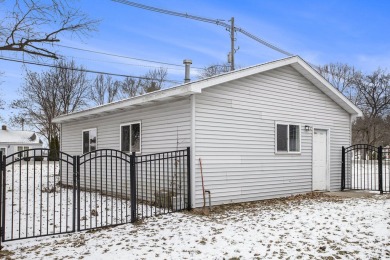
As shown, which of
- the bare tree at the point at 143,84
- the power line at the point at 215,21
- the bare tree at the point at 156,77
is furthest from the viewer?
the bare tree at the point at 143,84

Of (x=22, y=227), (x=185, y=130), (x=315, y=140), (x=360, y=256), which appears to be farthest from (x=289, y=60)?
(x=22, y=227)

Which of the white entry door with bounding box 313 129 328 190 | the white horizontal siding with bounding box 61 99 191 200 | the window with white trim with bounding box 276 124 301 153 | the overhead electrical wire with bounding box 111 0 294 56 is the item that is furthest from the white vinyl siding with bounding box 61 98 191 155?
the overhead electrical wire with bounding box 111 0 294 56

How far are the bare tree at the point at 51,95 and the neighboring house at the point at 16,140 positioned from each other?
1098 centimetres

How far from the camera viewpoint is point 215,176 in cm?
899

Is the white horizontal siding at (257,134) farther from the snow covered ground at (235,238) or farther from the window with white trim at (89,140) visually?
the window with white trim at (89,140)

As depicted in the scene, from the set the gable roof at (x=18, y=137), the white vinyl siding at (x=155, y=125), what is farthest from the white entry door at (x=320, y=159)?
the gable roof at (x=18, y=137)

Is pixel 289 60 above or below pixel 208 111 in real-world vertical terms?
above

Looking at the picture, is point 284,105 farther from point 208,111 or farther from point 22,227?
point 22,227

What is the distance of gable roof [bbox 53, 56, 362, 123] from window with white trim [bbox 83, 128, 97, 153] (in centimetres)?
65

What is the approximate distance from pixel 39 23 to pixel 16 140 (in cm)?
3705

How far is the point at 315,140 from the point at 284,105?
2.00m

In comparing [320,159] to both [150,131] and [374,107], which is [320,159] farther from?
[374,107]

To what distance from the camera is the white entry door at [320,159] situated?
11883 mm

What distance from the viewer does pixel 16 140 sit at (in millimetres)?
41156
